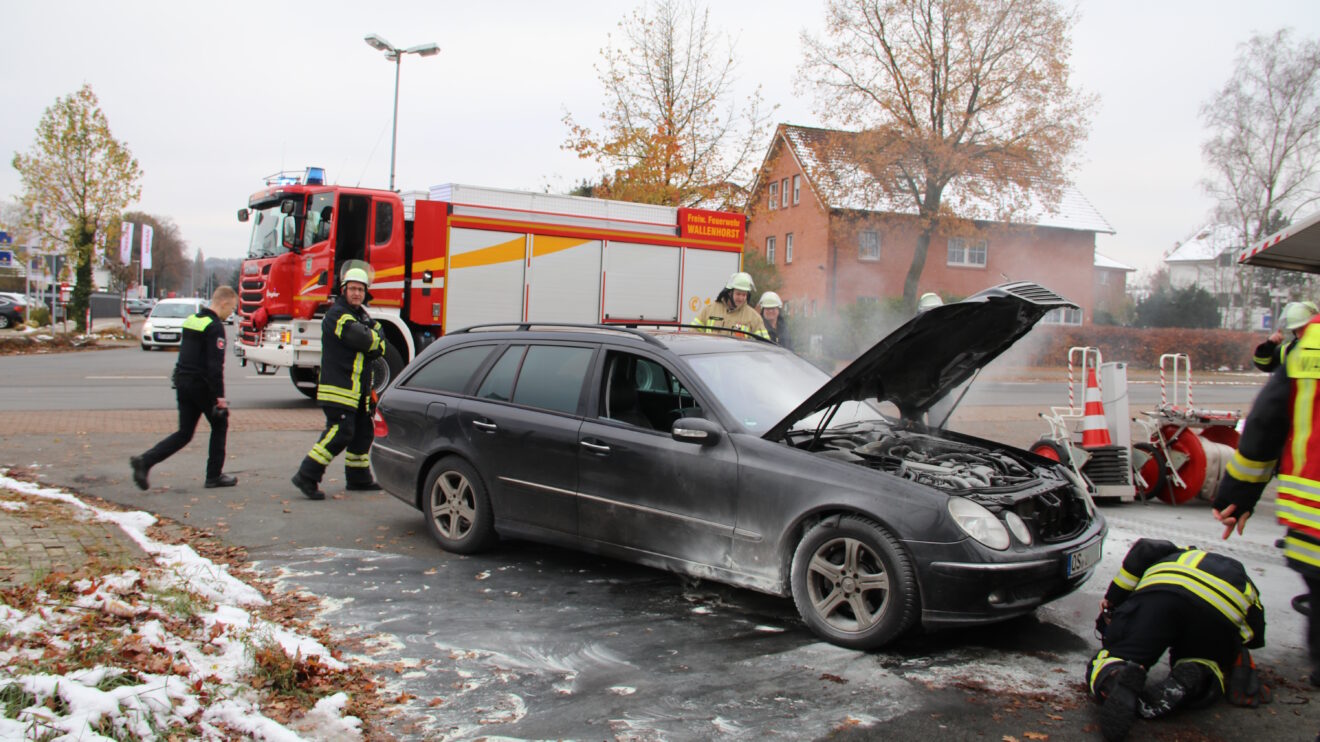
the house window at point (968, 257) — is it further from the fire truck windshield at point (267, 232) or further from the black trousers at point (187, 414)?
the black trousers at point (187, 414)

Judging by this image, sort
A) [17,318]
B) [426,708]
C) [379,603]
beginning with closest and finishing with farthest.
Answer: [426,708] → [379,603] → [17,318]

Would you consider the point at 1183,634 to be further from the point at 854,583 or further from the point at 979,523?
the point at 854,583

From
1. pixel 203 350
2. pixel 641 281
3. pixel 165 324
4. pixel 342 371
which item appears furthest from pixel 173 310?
pixel 342 371

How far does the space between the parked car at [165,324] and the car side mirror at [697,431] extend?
28466 mm

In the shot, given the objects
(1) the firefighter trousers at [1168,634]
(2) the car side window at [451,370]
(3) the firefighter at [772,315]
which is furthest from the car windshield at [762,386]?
(3) the firefighter at [772,315]

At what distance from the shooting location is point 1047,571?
14.1 ft

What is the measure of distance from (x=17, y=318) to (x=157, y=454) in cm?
4069

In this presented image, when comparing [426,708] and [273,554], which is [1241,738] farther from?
[273,554]

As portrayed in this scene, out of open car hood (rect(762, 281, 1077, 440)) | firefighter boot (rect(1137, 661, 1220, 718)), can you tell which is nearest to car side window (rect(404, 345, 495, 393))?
open car hood (rect(762, 281, 1077, 440))

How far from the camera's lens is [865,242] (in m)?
40.7

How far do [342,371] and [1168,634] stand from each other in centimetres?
618

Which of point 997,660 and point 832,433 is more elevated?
point 832,433

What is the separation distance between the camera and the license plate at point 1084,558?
14.5 ft

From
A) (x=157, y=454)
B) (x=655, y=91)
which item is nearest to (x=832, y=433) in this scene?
(x=157, y=454)
